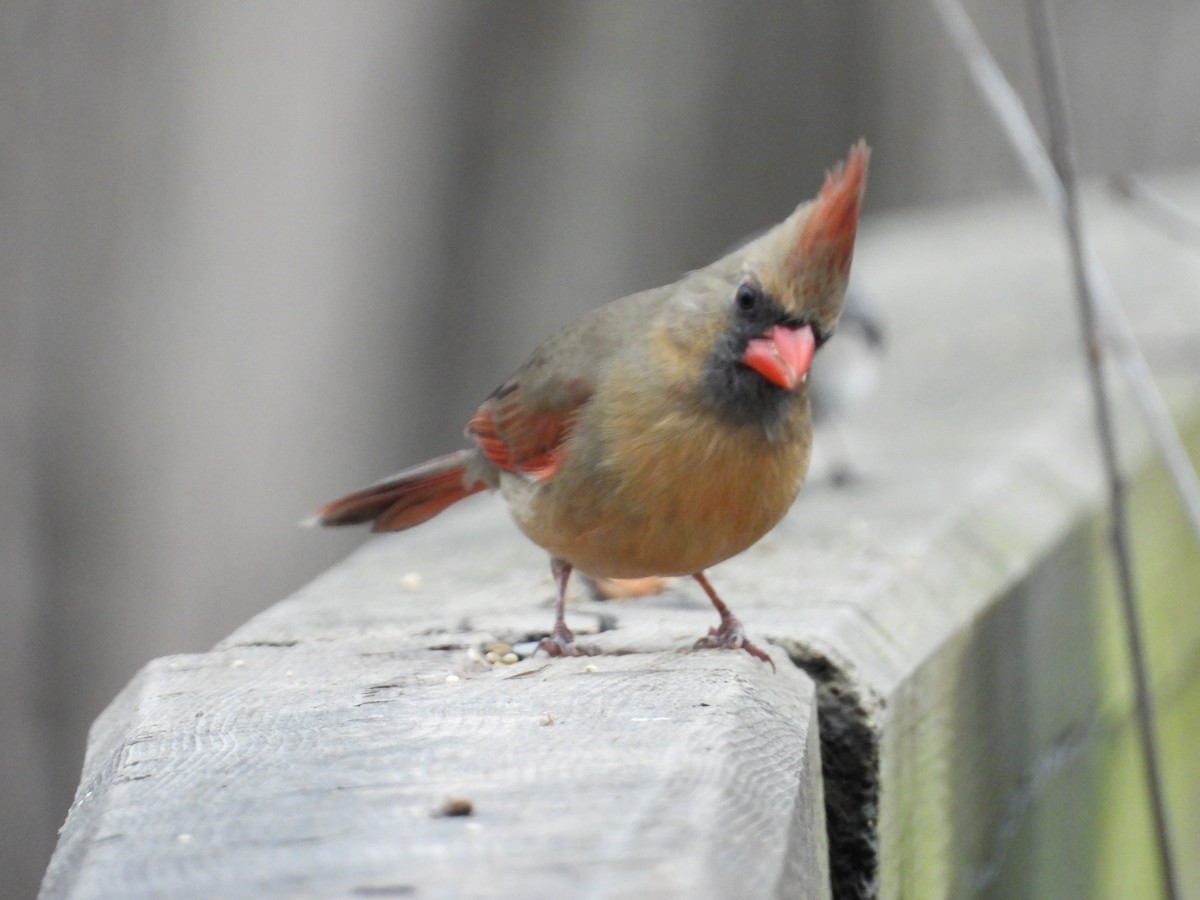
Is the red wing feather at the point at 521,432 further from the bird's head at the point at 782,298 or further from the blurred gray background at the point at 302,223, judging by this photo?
the blurred gray background at the point at 302,223

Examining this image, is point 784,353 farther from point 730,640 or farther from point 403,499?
point 403,499

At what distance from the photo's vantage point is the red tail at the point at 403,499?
268 centimetres

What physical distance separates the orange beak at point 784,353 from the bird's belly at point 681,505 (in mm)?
117

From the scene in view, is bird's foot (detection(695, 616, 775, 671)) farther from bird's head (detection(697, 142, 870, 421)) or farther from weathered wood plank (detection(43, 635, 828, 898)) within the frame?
bird's head (detection(697, 142, 870, 421))

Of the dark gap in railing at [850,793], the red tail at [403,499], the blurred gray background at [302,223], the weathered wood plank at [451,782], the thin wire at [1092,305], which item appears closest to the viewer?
the weathered wood plank at [451,782]

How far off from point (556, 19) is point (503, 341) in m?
1.77

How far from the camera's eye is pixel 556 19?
8.62m

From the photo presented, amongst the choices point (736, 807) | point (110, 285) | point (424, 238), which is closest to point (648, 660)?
point (736, 807)

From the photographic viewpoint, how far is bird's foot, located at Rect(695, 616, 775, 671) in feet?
6.22

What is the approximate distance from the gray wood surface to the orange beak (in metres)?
0.33

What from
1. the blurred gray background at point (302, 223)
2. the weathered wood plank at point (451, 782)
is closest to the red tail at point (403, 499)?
the weathered wood plank at point (451, 782)

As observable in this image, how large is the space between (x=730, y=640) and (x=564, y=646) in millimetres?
219

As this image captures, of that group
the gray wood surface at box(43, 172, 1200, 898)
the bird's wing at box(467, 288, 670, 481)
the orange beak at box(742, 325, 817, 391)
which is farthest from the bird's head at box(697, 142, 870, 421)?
the gray wood surface at box(43, 172, 1200, 898)

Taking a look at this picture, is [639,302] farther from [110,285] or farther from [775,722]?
[110,285]
